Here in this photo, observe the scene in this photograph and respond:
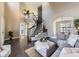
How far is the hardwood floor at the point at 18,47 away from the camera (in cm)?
255

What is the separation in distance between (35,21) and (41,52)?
443 millimetres

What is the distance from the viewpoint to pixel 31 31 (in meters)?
2.59

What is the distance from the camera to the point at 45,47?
101 inches

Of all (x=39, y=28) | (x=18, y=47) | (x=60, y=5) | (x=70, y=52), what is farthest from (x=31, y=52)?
(x=60, y=5)

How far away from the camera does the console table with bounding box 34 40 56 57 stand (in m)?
2.55

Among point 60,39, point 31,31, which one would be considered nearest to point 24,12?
point 31,31

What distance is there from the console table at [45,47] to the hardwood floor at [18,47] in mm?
102

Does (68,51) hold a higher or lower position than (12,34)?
lower

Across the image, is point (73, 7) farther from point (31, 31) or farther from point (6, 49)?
point (6, 49)

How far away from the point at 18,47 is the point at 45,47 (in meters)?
0.38

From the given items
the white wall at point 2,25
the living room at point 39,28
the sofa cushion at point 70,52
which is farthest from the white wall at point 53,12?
the white wall at point 2,25

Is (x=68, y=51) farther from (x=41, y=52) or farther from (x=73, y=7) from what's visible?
(x=73, y=7)

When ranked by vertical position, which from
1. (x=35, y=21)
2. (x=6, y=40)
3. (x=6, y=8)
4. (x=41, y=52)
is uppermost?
(x=6, y=8)

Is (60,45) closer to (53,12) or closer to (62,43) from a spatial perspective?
(62,43)
